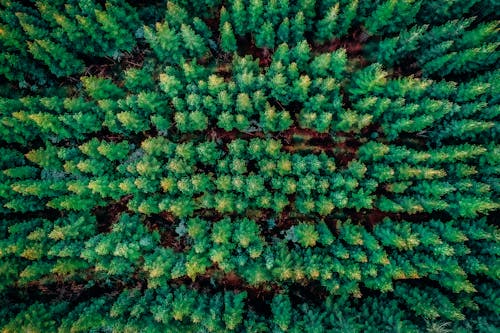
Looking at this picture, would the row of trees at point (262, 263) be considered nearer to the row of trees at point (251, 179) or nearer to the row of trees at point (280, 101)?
the row of trees at point (251, 179)

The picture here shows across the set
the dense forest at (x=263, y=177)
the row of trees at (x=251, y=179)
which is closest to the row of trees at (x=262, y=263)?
the dense forest at (x=263, y=177)

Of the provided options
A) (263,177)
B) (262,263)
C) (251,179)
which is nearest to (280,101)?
(263,177)

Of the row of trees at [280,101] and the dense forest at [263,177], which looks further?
the row of trees at [280,101]

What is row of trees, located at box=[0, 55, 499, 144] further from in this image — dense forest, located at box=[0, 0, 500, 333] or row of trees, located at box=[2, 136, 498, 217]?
row of trees, located at box=[2, 136, 498, 217]

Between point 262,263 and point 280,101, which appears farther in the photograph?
point 280,101

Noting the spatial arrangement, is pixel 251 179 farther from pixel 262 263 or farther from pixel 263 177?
pixel 262 263

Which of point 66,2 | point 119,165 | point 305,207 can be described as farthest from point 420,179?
point 66,2

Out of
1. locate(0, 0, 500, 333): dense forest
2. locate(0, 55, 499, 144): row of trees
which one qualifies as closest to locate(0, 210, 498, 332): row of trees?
locate(0, 0, 500, 333): dense forest

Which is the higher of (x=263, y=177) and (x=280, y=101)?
(x=280, y=101)

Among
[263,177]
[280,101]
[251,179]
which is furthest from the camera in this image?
[280,101]

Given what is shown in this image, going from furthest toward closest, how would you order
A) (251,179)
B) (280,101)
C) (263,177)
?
(280,101) < (263,177) < (251,179)
